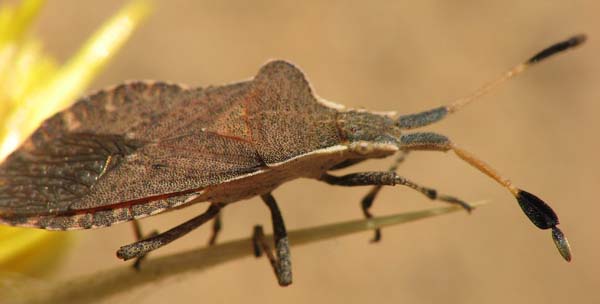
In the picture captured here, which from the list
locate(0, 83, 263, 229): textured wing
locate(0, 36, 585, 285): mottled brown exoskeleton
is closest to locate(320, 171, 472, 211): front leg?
locate(0, 36, 585, 285): mottled brown exoskeleton

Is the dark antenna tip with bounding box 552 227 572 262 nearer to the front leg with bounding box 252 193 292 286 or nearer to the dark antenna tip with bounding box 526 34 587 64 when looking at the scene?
the dark antenna tip with bounding box 526 34 587 64

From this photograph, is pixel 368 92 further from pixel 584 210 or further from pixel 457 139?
Result: pixel 584 210

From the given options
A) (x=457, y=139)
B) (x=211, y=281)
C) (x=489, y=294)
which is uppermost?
(x=457, y=139)

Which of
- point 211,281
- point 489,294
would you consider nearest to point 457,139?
point 489,294

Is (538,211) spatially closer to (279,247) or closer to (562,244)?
(562,244)

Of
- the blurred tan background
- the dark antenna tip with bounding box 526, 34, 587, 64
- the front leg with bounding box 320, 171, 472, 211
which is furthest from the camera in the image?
the blurred tan background

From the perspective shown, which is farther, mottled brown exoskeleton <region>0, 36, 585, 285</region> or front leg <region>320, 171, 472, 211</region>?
front leg <region>320, 171, 472, 211</region>

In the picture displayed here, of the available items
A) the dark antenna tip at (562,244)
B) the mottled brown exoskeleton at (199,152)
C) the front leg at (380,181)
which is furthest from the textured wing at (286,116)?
the dark antenna tip at (562,244)
